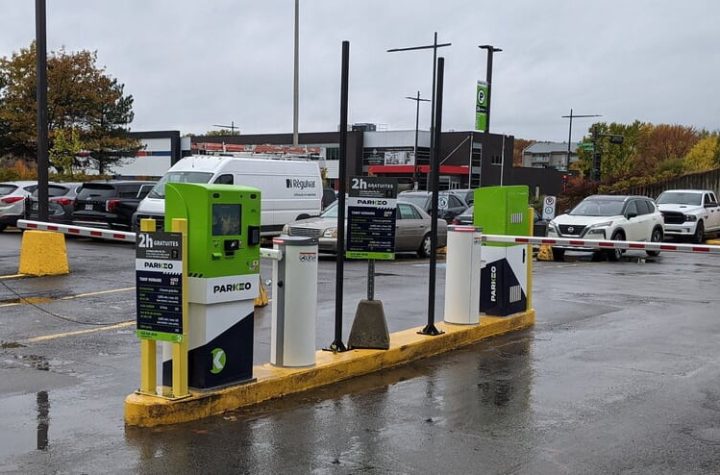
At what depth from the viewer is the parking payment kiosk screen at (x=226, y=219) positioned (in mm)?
6262

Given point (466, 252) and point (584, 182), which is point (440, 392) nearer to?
point (466, 252)

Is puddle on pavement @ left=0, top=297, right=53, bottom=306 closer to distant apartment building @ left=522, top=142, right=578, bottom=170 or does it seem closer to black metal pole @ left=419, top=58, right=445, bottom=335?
black metal pole @ left=419, top=58, right=445, bottom=335

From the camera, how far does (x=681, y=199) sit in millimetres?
28484

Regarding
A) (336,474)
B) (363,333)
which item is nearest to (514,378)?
(363,333)

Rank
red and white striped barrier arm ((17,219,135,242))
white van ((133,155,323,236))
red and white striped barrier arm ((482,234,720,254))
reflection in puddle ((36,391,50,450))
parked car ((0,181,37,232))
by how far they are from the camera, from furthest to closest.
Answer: parked car ((0,181,37,232))
white van ((133,155,323,236))
red and white striped barrier arm ((17,219,135,242))
red and white striped barrier arm ((482,234,720,254))
reflection in puddle ((36,391,50,450))

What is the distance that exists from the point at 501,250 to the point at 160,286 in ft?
16.8

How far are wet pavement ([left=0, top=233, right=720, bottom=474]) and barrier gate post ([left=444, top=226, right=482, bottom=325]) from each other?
52 cm

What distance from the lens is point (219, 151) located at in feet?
77.2

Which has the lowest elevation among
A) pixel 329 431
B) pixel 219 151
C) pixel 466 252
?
pixel 329 431

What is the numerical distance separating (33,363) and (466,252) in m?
4.79

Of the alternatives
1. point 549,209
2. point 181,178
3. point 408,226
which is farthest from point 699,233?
point 181,178

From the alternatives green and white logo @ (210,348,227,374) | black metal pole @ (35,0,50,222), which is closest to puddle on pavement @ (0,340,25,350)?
green and white logo @ (210,348,227,374)

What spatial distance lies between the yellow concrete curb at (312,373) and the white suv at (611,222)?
11.2 m

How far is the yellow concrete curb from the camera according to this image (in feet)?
20.0
